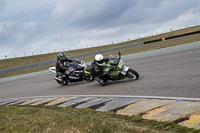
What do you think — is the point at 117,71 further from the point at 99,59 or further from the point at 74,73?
the point at 74,73

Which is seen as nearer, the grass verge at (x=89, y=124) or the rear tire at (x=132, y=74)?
the grass verge at (x=89, y=124)

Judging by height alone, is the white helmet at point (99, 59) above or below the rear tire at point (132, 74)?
above

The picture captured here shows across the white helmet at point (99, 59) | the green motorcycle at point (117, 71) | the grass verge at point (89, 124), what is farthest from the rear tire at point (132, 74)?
the grass verge at point (89, 124)

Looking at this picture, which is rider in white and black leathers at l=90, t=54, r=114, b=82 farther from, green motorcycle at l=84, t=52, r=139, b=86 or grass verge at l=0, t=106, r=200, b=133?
grass verge at l=0, t=106, r=200, b=133

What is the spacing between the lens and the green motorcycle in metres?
9.70

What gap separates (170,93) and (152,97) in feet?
1.73

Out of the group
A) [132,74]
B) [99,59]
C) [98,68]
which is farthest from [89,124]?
[98,68]

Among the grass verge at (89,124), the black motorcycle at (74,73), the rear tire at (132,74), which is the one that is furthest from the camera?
the black motorcycle at (74,73)

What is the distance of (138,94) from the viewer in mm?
7211

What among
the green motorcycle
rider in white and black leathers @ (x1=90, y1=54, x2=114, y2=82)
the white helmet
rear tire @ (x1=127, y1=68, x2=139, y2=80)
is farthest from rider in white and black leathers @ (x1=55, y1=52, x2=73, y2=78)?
rear tire @ (x1=127, y1=68, x2=139, y2=80)

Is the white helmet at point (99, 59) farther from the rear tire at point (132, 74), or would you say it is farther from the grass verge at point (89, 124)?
the grass verge at point (89, 124)

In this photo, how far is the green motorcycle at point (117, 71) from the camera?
970 cm

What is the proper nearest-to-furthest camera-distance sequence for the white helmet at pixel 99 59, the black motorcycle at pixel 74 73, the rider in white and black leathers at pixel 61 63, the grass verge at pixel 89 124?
the grass verge at pixel 89 124 → the white helmet at pixel 99 59 → the black motorcycle at pixel 74 73 → the rider in white and black leathers at pixel 61 63

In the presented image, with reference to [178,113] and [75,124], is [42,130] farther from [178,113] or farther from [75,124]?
[178,113]
